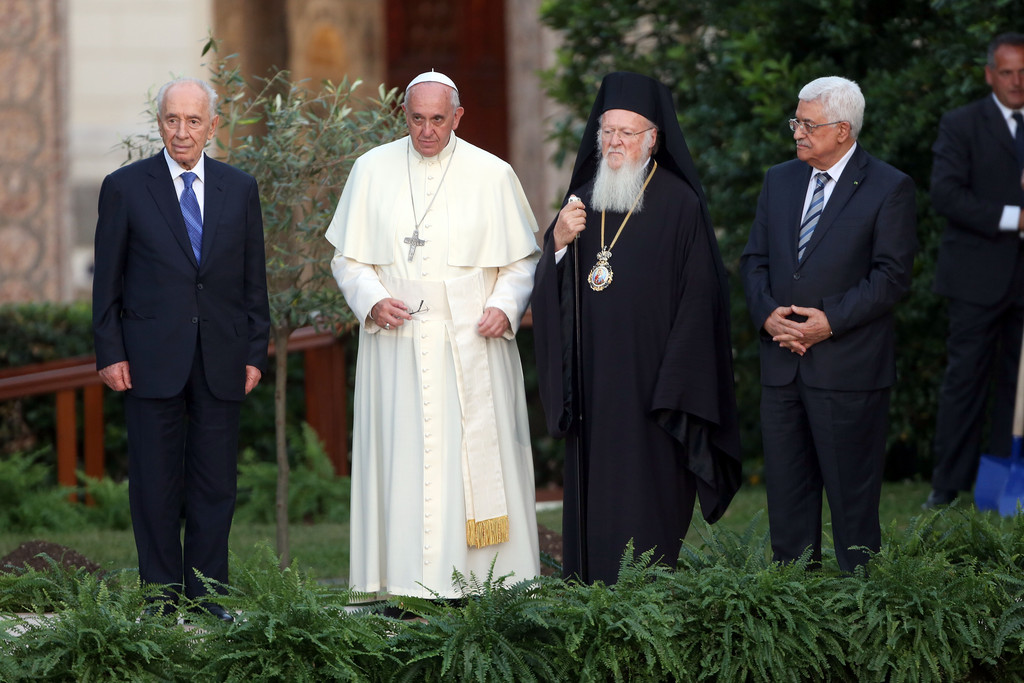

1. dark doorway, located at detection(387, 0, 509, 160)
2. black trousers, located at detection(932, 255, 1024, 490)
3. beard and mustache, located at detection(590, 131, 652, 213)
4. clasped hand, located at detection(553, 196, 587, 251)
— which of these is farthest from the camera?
dark doorway, located at detection(387, 0, 509, 160)

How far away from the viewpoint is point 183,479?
6117 mm

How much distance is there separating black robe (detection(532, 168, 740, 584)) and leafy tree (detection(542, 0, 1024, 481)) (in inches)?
117

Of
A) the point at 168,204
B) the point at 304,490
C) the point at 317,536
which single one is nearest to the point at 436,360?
the point at 168,204

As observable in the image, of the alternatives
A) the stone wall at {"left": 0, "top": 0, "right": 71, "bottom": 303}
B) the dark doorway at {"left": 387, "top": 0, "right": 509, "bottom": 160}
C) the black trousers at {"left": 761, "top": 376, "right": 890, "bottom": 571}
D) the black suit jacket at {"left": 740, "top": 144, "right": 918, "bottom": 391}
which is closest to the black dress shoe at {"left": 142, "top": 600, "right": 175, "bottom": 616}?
the black trousers at {"left": 761, "top": 376, "right": 890, "bottom": 571}

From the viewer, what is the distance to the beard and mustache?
5867mm

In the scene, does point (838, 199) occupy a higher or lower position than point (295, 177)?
lower

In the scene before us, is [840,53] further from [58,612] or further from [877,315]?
[58,612]

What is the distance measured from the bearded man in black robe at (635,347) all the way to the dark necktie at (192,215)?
4.45 feet

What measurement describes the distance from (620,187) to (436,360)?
1.01 m

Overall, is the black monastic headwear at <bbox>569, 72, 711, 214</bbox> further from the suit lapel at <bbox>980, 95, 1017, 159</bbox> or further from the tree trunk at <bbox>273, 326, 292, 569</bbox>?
the suit lapel at <bbox>980, 95, 1017, 159</bbox>

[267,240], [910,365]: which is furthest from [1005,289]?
[267,240]

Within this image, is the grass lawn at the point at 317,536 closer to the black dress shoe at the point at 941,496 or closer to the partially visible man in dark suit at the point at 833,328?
the black dress shoe at the point at 941,496

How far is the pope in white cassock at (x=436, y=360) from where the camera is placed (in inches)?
237

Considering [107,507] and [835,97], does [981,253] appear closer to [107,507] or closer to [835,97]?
[835,97]
